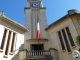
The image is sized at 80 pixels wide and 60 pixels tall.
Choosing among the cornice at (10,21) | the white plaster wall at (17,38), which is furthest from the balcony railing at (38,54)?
the cornice at (10,21)

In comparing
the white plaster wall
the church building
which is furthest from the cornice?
the white plaster wall

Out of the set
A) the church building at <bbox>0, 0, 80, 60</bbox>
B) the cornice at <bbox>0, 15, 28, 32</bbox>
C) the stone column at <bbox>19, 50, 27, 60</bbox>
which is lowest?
the stone column at <bbox>19, 50, 27, 60</bbox>

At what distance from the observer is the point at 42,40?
16.4 m

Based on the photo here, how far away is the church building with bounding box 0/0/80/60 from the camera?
13562 mm

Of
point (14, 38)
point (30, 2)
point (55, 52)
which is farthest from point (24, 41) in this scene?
point (30, 2)

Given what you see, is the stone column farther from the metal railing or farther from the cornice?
the cornice

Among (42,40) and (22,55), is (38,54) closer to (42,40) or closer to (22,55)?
(22,55)

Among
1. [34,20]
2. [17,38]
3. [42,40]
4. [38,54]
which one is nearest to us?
[38,54]

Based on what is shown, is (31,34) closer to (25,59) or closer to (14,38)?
(14,38)

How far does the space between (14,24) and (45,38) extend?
530 centimetres

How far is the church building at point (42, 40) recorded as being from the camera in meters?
13.6

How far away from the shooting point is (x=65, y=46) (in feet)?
47.6

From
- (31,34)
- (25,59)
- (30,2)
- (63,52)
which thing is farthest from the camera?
(30,2)

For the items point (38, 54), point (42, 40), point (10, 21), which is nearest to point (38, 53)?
point (38, 54)
